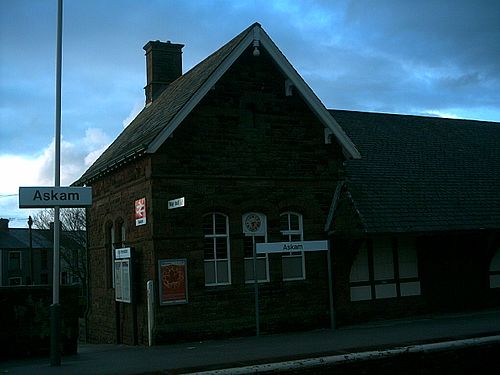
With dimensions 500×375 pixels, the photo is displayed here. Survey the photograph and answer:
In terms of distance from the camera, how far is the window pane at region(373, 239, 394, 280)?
1932 centimetres

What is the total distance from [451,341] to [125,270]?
30.7 feet

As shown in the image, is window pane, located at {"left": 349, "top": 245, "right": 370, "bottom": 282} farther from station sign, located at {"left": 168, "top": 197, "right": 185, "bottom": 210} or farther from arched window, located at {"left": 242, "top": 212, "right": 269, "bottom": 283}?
station sign, located at {"left": 168, "top": 197, "right": 185, "bottom": 210}

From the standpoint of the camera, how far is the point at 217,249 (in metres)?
16.9

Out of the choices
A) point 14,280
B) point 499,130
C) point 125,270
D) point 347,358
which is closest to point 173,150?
point 125,270

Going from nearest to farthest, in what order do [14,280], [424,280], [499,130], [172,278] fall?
[172,278] → [424,280] → [499,130] → [14,280]

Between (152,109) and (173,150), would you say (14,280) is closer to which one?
(152,109)

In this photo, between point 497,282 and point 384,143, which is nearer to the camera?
point 497,282

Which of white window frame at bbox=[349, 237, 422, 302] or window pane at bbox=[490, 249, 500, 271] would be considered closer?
white window frame at bbox=[349, 237, 422, 302]

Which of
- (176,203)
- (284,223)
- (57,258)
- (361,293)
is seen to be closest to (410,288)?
(361,293)

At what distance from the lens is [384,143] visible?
917 inches

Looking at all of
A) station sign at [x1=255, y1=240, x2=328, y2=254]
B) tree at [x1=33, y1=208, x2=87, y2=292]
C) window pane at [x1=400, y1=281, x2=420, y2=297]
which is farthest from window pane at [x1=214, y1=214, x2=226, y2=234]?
tree at [x1=33, y1=208, x2=87, y2=292]

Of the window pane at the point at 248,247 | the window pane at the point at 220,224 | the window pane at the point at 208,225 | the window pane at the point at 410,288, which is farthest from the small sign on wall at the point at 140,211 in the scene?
the window pane at the point at 410,288

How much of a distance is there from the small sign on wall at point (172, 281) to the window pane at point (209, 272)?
2.44ft

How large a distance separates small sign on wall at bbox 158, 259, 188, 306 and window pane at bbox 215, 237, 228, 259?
113 cm
